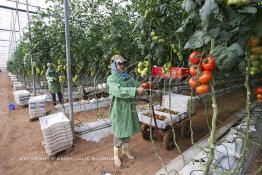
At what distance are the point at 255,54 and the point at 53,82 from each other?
6322mm

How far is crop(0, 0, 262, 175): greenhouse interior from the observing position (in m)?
1.27

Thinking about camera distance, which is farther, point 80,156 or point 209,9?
point 80,156

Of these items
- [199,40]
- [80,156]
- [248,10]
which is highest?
[248,10]

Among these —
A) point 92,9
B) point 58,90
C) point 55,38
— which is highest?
point 92,9

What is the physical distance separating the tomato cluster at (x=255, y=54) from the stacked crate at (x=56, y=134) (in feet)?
9.52

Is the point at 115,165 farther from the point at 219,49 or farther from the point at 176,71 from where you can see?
the point at 219,49

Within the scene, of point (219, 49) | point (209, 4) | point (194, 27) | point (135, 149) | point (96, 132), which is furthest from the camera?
point (96, 132)

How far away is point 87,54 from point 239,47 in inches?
176

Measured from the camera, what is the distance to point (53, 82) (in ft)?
22.0

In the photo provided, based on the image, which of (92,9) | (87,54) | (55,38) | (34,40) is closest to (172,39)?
(92,9)

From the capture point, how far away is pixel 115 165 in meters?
3.01

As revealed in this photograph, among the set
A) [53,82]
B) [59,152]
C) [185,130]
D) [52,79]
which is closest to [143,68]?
[185,130]

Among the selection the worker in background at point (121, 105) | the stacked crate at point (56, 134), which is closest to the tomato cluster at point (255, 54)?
the worker in background at point (121, 105)

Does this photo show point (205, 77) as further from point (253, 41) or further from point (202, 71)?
point (253, 41)
